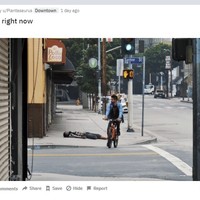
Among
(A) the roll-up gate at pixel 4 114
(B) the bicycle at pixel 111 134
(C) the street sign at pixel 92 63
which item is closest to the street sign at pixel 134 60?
(B) the bicycle at pixel 111 134

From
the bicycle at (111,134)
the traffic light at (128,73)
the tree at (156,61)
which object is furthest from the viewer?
the tree at (156,61)

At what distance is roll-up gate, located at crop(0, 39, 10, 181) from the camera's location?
20.0ft

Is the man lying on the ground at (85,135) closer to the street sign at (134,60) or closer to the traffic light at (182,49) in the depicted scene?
the street sign at (134,60)

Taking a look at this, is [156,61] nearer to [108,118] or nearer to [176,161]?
[108,118]

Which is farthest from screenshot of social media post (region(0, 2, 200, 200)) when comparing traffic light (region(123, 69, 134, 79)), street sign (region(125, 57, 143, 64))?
traffic light (region(123, 69, 134, 79))

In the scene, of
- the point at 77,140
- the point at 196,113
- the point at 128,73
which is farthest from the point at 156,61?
the point at 196,113

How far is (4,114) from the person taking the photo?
253 inches

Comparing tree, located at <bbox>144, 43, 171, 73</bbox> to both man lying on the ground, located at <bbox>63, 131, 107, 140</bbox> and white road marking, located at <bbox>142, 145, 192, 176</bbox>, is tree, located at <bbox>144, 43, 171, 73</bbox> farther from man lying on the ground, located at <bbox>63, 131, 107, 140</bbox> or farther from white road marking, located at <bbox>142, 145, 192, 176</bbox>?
white road marking, located at <bbox>142, 145, 192, 176</bbox>

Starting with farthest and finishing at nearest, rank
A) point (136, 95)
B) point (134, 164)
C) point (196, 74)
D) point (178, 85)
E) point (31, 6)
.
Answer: point (178, 85), point (136, 95), point (134, 164), point (196, 74), point (31, 6)

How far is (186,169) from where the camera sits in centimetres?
1177

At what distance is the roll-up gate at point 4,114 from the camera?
6.11 meters
